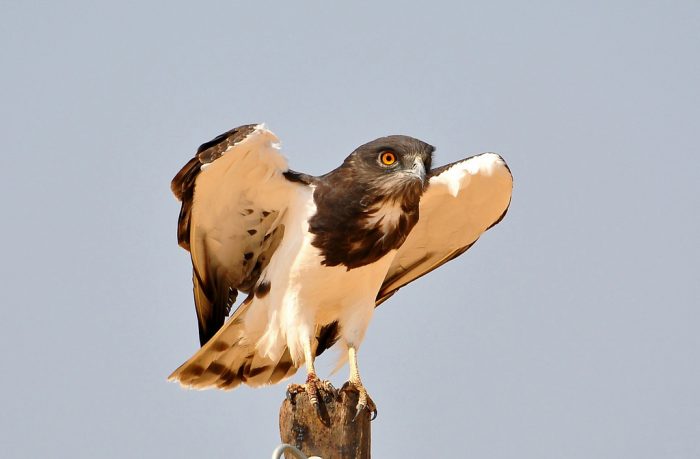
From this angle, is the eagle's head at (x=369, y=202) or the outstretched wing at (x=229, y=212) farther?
the eagle's head at (x=369, y=202)

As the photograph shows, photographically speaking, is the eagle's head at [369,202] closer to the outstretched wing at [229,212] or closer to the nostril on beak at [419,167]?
the nostril on beak at [419,167]

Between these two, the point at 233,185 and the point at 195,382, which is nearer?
the point at 233,185

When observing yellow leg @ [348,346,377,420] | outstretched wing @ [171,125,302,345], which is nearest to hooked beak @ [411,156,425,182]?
outstretched wing @ [171,125,302,345]

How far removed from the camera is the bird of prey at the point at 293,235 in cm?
860

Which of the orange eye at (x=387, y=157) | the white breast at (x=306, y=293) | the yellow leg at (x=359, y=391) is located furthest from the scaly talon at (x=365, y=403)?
the orange eye at (x=387, y=157)

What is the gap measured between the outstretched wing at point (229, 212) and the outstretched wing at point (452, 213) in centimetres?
133

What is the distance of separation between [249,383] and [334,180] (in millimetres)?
2004

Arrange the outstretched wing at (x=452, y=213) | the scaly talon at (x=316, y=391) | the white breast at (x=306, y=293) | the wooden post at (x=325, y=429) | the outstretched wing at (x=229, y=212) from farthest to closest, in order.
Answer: the outstretched wing at (x=452, y=213) → the white breast at (x=306, y=293) → the outstretched wing at (x=229, y=212) → the scaly talon at (x=316, y=391) → the wooden post at (x=325, y=429)

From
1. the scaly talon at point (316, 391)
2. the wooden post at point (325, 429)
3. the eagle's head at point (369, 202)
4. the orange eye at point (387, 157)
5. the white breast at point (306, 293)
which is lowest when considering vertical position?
the wooden post at point (325, 429)

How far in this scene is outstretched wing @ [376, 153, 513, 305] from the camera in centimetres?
916

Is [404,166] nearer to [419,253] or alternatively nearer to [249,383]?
[419,253]

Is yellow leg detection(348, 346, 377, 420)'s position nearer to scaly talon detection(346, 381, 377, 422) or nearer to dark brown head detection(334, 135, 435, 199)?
scaly talon detection(346, 381, 377, 422)

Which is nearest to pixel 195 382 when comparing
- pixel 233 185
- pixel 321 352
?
pixel 321 352

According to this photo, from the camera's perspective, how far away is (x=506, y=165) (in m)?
9.15
